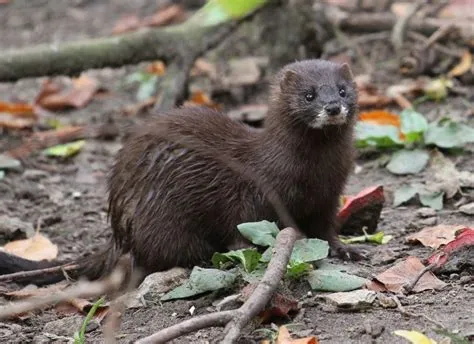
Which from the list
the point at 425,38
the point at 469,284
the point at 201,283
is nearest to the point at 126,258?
the point at 201,283

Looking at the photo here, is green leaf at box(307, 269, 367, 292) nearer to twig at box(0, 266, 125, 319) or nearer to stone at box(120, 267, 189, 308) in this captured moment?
stone at box(120, 267, 189, 308)

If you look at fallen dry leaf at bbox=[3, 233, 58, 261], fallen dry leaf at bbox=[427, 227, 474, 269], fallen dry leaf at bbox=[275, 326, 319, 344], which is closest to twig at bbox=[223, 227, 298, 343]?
fallen dry leaf at bbox=[275, 326, 319, 344]

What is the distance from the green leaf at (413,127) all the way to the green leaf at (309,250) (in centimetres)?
208

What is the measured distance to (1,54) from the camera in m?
7.10

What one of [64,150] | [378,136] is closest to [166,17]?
[64,150]

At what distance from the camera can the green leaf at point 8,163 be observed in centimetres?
669

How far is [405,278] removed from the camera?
13.6 ft

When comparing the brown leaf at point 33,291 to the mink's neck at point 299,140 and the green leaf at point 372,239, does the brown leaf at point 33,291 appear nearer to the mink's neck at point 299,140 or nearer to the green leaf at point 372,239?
the mink's neck at point 299,140

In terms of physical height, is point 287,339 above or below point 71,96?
above

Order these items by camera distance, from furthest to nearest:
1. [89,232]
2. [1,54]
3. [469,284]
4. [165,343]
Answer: [1,54] < [89,232] < [469,284] < [165,343]

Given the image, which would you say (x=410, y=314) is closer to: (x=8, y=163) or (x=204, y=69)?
(x=8, y=163)

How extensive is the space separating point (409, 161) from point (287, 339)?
2.73m

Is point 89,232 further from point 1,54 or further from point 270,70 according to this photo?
point 270,70

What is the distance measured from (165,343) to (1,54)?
4062mm
